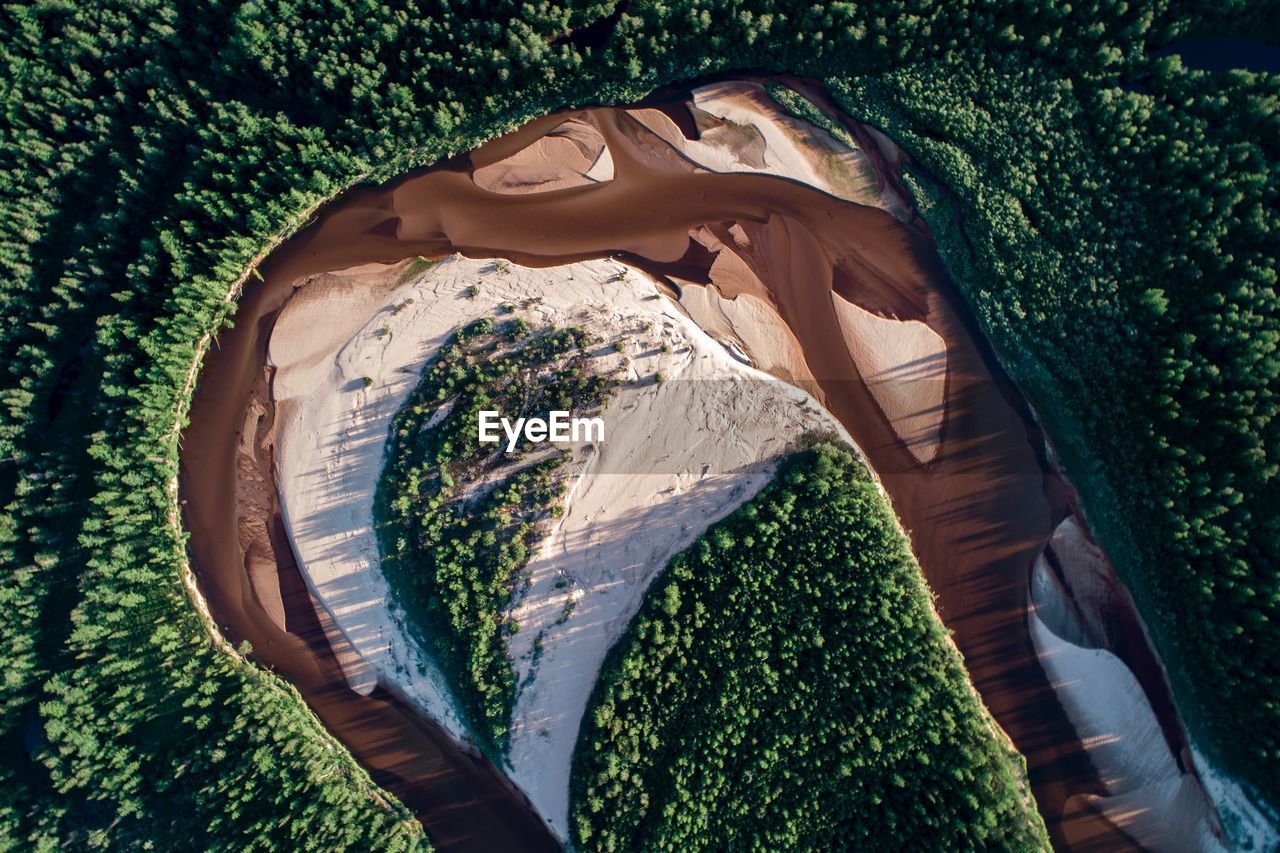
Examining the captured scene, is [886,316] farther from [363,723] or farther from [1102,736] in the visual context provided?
[363,723]

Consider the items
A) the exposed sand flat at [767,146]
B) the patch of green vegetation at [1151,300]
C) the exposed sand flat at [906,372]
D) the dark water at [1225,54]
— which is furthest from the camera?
the exposed sand flat at [767,146]

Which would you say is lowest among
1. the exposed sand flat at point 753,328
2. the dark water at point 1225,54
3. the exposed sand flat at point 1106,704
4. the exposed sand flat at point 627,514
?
the exposed sand flat at point 1106,704

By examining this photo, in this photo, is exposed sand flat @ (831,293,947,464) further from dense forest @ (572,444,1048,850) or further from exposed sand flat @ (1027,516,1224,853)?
exposed sand flat @ (1027,516,1224,853)

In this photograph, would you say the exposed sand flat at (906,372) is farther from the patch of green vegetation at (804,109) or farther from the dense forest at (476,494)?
the dense forest at (476,494)

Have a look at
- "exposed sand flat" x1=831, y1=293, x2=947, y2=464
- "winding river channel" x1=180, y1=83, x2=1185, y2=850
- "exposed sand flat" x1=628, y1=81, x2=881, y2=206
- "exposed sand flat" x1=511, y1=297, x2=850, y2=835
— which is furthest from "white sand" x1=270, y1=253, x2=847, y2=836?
"exposed sand flat" x1=628, y1=81, x2=881, y2=206

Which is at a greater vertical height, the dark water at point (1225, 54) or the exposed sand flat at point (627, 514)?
the dark water at point (1225, 54)

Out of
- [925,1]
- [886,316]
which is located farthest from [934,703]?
[925,1]

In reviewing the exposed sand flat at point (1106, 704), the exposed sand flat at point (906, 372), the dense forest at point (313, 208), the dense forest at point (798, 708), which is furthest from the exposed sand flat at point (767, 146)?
the exposed sand flat at point (1106, 704)
